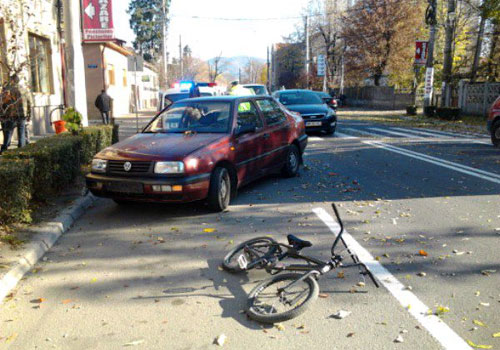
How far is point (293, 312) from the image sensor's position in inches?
137

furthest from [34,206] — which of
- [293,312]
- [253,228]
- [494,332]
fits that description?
[494,332]

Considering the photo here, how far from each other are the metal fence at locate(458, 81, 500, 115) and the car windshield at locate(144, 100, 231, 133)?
2047 cm

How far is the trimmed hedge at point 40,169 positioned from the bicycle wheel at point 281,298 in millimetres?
3213

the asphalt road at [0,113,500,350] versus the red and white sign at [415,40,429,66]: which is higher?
Answer: the red and white sign at [415,40,429,66]

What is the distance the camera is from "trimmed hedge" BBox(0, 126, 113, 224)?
541cm

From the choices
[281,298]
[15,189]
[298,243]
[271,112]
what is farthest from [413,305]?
[271,112]

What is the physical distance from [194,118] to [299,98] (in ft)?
34.8

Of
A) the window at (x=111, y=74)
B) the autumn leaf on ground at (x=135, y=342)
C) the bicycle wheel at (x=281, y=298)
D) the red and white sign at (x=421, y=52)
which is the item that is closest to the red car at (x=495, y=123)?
the bicycle wheel at (x=281, y=298)

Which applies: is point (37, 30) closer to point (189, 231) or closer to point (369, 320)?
point (189, 231)

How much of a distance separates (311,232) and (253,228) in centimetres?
71

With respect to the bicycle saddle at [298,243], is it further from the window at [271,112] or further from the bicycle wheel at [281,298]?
the window at [271,112]

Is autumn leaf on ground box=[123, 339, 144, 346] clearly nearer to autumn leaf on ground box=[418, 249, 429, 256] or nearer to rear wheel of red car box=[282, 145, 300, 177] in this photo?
autumn leaf on ground box=[418, 249, 429, 256]

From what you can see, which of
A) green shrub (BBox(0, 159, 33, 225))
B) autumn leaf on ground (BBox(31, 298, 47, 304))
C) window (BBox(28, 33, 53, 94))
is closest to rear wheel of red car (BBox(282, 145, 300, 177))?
green shrub (BBox(0, 159, 33, 225))

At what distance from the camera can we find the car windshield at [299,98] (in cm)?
1739
